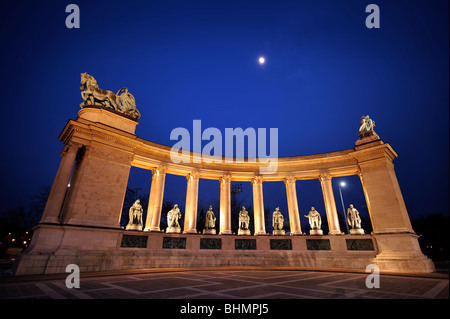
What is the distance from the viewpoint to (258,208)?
27.4 m

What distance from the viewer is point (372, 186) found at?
75.4 ft

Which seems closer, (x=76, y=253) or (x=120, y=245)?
(x=76, y=253)

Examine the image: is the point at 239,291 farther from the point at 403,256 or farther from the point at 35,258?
the point at 403,256

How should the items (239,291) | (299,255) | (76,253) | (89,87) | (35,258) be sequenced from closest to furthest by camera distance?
1. (239,291)
2. (35,258)
3. (76,253)
4. (89,87)
5. (299,255)

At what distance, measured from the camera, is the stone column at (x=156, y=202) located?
74.7 feet

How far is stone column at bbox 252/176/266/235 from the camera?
26.2m

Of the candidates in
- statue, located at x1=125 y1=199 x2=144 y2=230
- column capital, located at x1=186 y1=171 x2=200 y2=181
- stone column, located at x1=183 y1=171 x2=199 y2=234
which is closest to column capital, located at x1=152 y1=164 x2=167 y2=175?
column capital, located at x1=186 y1=171 x2=200 y2=181

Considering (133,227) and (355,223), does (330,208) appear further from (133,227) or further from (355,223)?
(133,227)

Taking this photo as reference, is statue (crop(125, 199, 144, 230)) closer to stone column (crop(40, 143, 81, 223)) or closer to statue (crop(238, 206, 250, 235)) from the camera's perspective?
stone column (crop(40, 143, 81, 223))

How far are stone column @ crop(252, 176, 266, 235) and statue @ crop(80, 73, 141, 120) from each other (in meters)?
17.6

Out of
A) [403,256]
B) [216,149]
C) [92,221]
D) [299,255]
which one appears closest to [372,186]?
[403,256]

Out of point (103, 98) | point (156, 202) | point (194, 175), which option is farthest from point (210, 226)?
point (103, 98)
